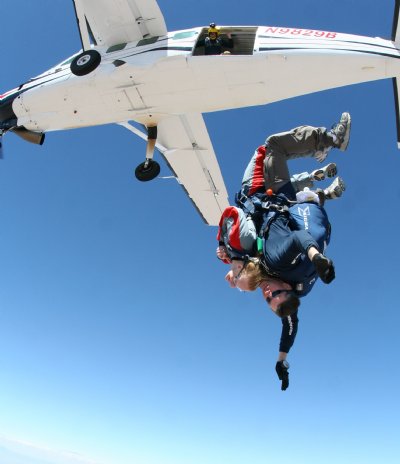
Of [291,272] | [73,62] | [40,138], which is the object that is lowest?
[291,272]

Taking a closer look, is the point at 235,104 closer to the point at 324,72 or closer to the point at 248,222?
the point at 324,72

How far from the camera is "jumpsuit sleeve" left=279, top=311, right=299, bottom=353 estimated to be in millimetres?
3352

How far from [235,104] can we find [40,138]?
6409mm

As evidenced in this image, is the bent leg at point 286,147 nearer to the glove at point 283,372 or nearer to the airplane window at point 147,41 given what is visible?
the glove at point 283,372

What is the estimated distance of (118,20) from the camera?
36.5 ft

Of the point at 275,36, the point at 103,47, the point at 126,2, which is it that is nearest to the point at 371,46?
the point at 275,36

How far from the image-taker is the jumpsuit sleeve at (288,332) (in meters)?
3.35

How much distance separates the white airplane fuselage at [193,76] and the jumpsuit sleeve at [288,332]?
718 centimetres

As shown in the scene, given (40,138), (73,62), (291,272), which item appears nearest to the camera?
(291,272)

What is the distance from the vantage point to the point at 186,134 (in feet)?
45.0

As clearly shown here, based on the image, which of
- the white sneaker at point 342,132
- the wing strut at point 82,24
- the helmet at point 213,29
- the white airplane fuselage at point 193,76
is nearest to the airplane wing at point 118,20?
the wing strut at point 82,24

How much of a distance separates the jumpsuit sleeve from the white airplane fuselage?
7181 mm

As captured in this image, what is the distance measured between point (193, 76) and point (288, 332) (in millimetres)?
7963

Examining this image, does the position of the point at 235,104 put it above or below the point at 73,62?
below
